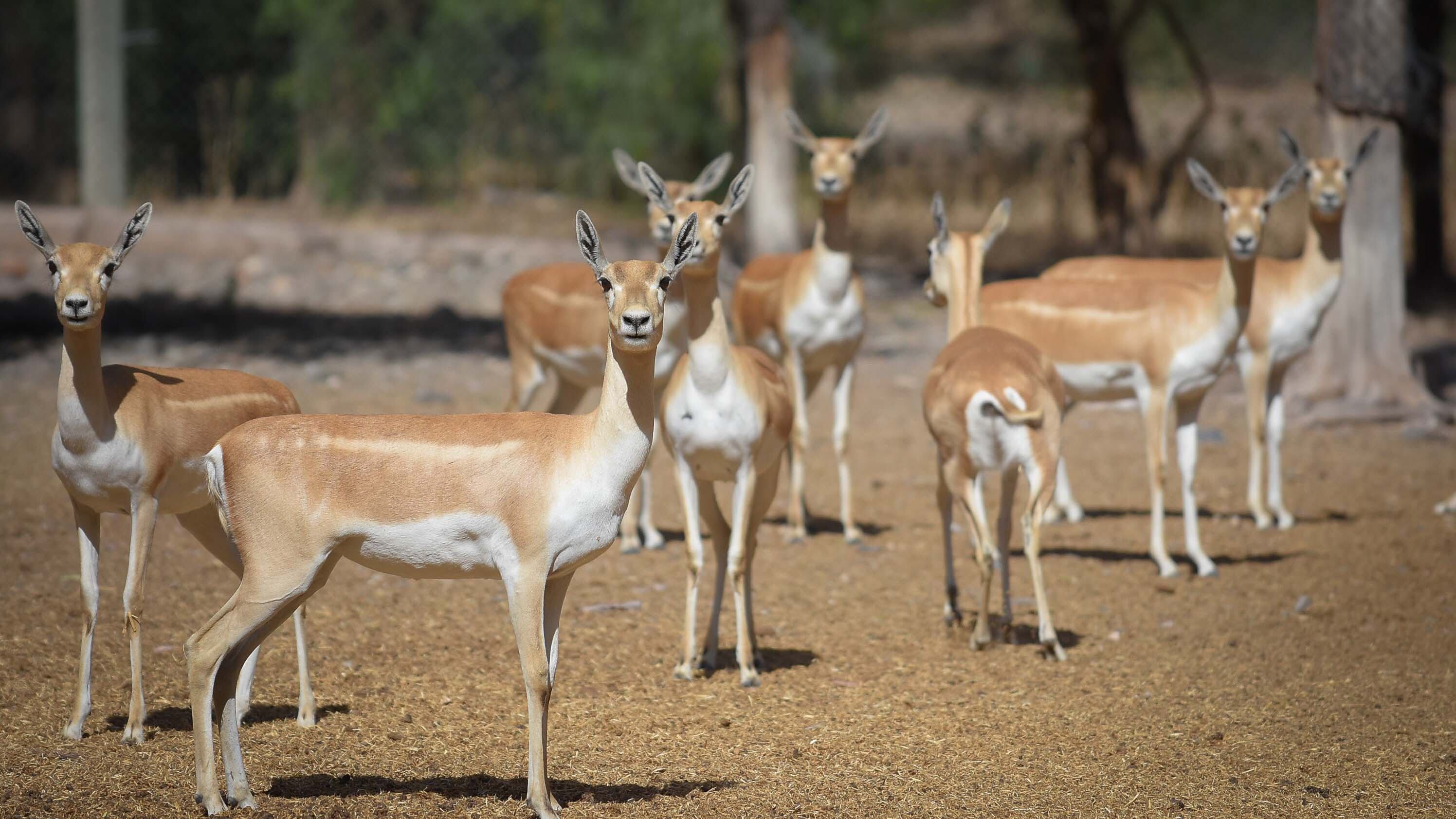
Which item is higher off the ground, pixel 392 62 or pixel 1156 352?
pixel 392 62

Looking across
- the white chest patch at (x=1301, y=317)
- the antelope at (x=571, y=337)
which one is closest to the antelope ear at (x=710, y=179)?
the antelope at (x=571, y=337)

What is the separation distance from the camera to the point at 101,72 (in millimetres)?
14867

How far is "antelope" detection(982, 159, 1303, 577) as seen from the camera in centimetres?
847

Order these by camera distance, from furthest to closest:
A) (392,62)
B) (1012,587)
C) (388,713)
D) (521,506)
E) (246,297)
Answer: (392,62) < (246,297) < (1012,587) < (388,713) < (521,506)

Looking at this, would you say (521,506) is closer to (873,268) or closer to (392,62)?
(873,268)

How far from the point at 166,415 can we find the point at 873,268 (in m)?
14.4

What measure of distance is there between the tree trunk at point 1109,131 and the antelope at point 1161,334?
8319mm

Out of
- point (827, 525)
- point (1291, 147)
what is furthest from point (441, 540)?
point (1291, 147)

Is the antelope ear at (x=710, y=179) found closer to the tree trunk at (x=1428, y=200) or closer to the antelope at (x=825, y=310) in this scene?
the antelope at (x=825, y=310)

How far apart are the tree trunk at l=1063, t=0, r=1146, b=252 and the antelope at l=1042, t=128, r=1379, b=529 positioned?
24.0 feet

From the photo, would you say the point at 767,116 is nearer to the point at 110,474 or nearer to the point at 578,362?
the point at 578,362

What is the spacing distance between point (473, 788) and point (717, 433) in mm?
1895

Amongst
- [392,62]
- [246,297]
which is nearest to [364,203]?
[392,62]

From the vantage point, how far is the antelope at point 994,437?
6.48 m
